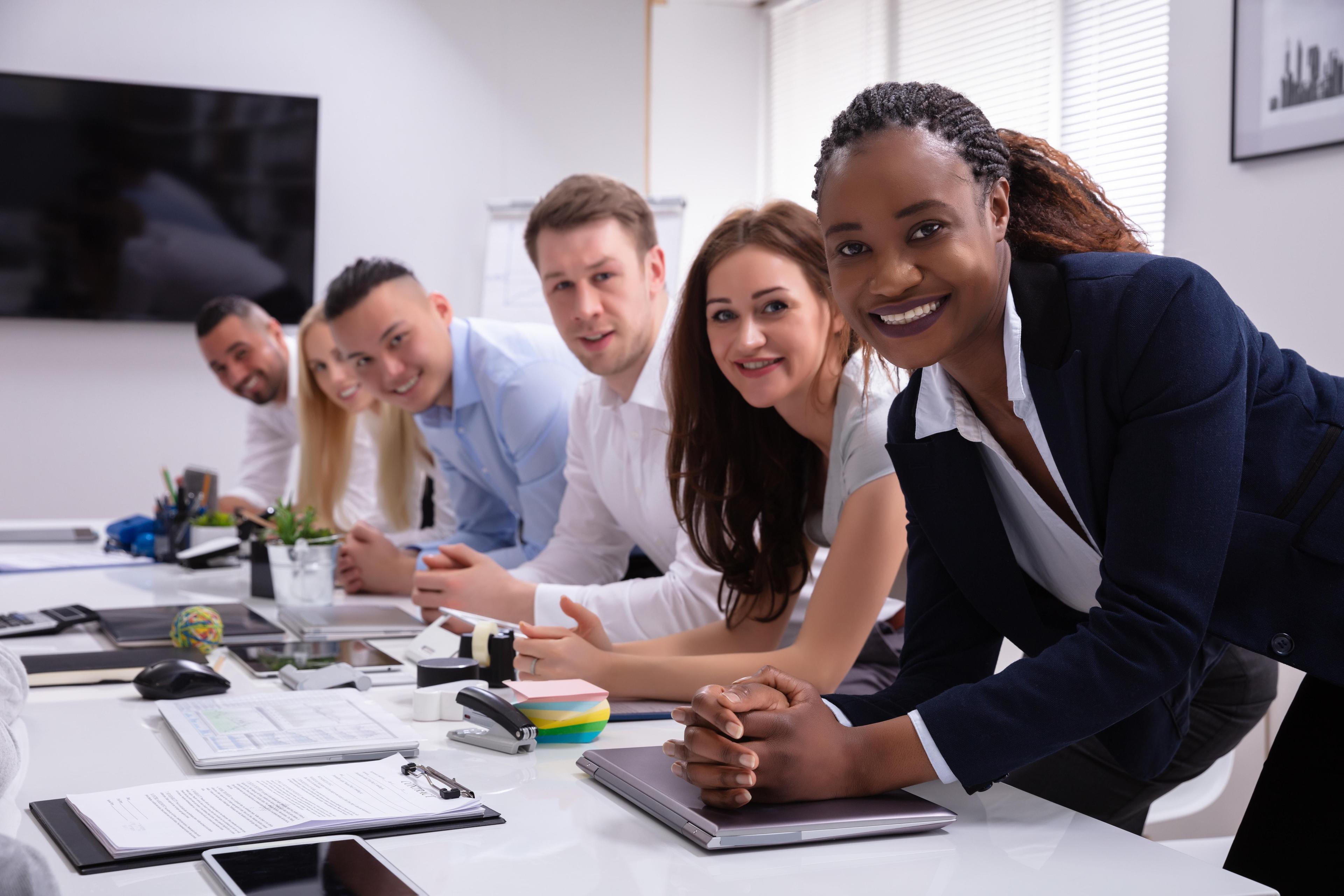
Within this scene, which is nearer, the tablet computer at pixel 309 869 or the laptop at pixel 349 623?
the tablet computer at pixel 309 869

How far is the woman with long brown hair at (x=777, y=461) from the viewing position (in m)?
1.52

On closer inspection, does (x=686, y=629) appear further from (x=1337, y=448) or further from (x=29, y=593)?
(x=29, y=593)

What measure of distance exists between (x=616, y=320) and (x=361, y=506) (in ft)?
5.78

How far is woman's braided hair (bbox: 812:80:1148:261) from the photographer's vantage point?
1.06 m

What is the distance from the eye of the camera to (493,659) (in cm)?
151

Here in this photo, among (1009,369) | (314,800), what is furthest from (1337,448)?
(314,800)

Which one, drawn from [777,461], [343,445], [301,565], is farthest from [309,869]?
[343,445]

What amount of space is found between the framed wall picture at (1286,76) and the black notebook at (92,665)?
281 cm

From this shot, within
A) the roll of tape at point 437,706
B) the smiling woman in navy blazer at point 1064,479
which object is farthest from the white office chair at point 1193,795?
the roll of tape at point 437,706

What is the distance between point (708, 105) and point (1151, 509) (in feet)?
17.1

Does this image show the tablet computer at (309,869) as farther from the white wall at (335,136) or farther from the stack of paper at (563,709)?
the white wall at (335,136)

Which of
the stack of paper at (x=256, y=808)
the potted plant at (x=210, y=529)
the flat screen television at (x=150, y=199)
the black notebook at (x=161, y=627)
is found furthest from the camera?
the flat screen television at (x=150, y=199)

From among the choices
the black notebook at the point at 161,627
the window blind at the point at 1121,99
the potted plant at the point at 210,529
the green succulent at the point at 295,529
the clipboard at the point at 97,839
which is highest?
the window blind at the point at 1121,99

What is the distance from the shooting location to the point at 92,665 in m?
1.57
